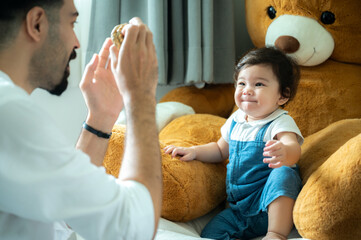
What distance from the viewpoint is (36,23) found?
81 centimetres

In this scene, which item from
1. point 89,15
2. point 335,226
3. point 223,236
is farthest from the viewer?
point 89,15

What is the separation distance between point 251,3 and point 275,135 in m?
0.67

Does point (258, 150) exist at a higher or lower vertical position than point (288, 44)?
lower

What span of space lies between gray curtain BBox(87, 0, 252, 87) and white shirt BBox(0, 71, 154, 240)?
116 centimetres

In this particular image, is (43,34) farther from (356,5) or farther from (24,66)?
(356,5)

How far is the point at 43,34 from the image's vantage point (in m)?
0.83

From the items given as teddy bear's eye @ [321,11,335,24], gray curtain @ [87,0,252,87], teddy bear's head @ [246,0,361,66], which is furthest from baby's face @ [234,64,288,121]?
gray curtain @ [87,0,252,87]

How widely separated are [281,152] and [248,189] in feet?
0.68

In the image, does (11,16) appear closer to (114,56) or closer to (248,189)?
(114,56)

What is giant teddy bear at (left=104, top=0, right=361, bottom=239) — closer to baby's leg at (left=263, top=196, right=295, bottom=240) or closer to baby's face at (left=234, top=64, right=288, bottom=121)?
baby's leg at (left=263, top=196, right=295, bottom=240)

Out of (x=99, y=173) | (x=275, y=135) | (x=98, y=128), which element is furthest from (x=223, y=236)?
(x=99, y=173)

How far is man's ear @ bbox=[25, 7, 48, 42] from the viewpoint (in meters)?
0.80

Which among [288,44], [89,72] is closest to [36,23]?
[89,72]

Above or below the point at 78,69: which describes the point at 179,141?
below
